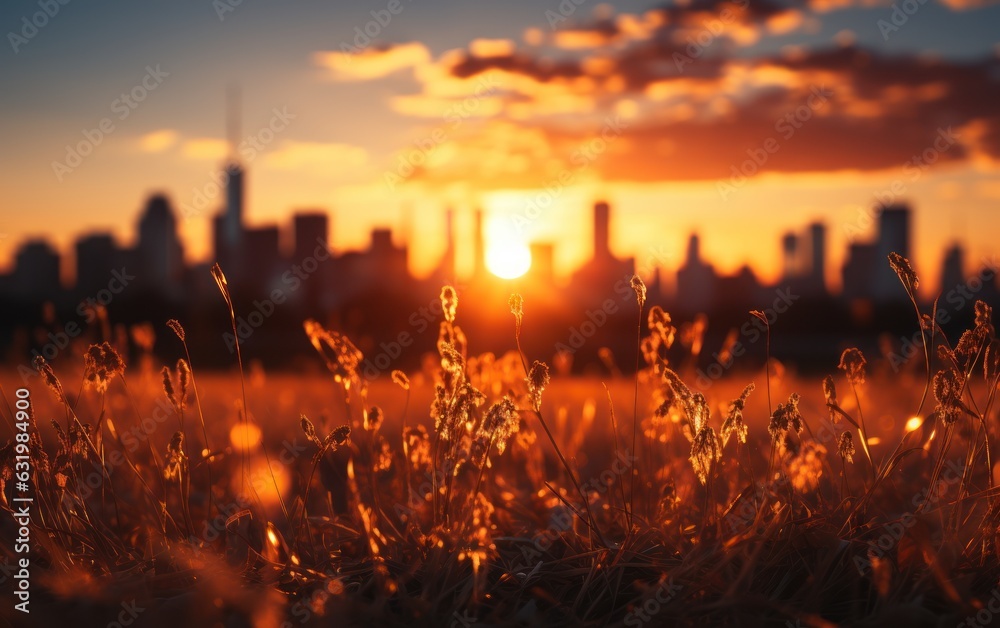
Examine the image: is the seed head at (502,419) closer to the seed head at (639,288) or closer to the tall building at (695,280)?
the seed head at (639,288)

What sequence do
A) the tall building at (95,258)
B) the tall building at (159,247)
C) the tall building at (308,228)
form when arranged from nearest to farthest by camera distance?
the tall building at (95,258) → the tall building at (159,247) → the tall building at (308,228)

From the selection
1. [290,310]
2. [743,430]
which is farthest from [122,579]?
[290,310]

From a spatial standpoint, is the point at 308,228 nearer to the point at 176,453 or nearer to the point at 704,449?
the point at 176,453

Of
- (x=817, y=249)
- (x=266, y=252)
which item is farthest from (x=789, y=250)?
(x=266, y=252)

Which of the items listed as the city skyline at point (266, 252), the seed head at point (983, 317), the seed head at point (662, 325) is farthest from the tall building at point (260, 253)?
the seed head at point (983, 317)

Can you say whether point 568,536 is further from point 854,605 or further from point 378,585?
point 854,605

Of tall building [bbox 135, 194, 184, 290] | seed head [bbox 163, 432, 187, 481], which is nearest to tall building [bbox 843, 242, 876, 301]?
tall building [bbox 135, 194, 184, 290]
